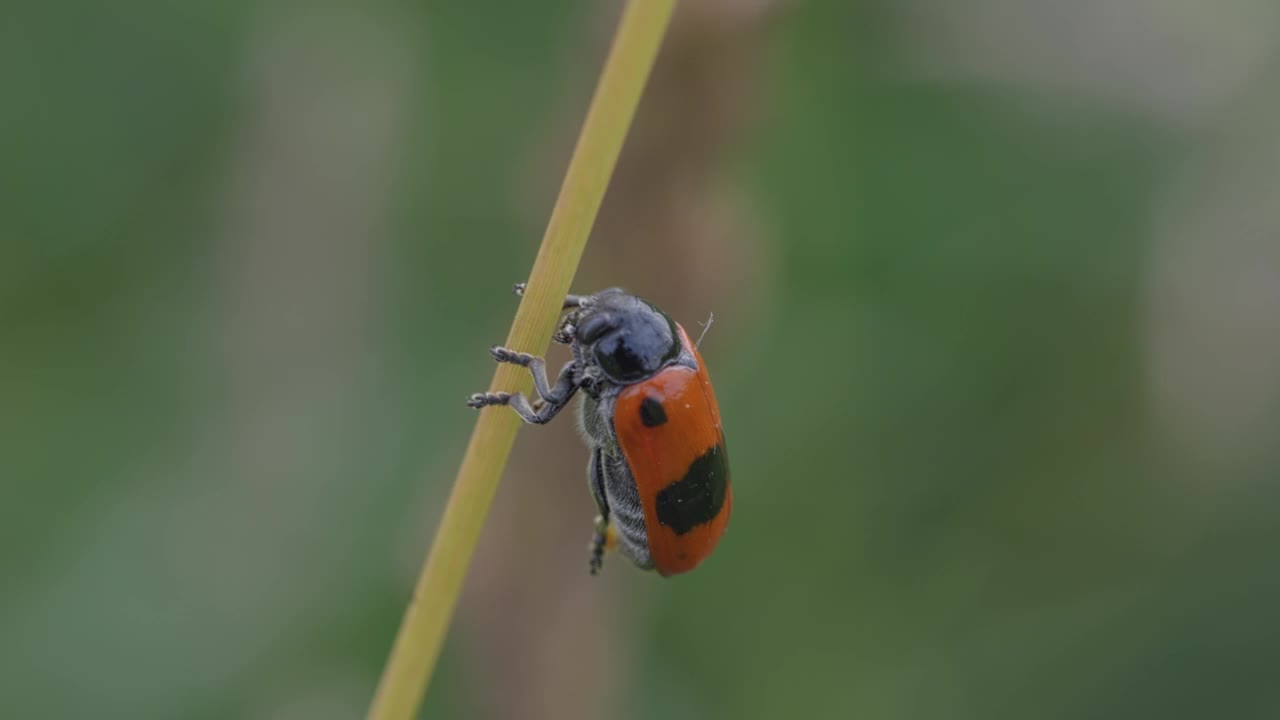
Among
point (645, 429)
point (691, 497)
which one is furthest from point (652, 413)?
point (691, 497)

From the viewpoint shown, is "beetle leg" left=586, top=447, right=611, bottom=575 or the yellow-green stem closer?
the yellow-green stem

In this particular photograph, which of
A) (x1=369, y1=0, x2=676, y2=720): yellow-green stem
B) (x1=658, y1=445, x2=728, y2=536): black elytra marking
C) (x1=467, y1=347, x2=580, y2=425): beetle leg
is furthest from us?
(x1=658, y1=445, x2=728, y2=536): black elytra marking

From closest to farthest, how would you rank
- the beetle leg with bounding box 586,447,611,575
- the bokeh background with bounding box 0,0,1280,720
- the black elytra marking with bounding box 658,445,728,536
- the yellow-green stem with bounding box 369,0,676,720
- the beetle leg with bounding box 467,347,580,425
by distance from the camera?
the yellow-green stem with bounding box 369,0,676,720 → the beetle leg with bounding box 467,347,580,425 → the black elytra marking with bounding box 658,445,728,536 → the beetle leg with bounding box 586,447,611,575 → the bokeh background with bounding box 0,0,1280,720

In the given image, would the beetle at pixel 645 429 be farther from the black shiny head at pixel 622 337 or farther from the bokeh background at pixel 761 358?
the bokeh background at pixel 761 358

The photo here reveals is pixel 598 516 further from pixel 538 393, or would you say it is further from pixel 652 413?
pixel 538 393

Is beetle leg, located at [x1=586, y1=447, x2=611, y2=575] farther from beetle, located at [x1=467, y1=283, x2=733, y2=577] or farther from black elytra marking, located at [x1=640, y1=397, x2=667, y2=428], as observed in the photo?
black elytra marking, located at [x1=640, y1=397, x2=667, y2=428]

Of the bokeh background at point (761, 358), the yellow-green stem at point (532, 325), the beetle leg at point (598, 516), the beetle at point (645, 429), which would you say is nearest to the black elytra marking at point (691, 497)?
the beetle at point (645, 429)

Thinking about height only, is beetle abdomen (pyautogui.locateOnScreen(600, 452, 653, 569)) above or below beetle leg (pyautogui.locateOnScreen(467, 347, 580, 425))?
below

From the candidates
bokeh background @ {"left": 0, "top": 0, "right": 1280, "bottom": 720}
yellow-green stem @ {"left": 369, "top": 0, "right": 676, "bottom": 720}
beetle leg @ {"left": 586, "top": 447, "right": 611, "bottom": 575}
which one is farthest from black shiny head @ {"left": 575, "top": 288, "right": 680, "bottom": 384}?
yellow-green stem @ {"left": 369, "top": 0, "right": 676, "bottom": 720}

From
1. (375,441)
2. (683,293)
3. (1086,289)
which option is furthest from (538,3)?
(1086,289)
